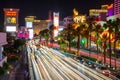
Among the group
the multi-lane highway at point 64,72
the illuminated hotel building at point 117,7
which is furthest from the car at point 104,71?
the illuminated hotel building at point 117,7

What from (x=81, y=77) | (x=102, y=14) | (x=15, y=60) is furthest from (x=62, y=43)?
(x=81, y=77)

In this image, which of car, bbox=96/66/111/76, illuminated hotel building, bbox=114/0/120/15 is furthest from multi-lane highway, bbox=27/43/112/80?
illuminated hotel building, bbox=114/0/120/15

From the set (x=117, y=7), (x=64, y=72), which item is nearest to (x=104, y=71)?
(x=64, y=72)

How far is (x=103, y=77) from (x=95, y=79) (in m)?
2.31

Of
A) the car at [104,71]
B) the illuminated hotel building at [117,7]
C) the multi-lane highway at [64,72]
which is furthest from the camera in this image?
the illuminated hotel building at [117,7]

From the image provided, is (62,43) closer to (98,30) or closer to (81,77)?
(98,30)

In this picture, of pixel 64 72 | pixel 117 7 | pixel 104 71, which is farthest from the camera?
pixel 117 7

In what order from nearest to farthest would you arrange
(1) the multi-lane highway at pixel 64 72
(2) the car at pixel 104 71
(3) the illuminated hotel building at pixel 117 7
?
(1) the multi-lane highway at pixel 64 72
(2) the car at pixel 104 71
(3) the illuminated hotel building at pixel 117 7

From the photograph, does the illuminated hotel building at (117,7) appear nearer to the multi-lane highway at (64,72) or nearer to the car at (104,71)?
the multi-lane highway at (64,72)

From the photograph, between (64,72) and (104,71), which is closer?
(104,71)

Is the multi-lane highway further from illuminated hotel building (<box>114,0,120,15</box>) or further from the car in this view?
illuminated hotel building (<box>114,0,120,15</box>)

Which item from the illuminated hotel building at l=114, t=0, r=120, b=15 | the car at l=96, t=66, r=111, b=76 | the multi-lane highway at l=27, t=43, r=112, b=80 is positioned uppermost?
the illuminated hotel building at l=114, t=0, r=120, b=15

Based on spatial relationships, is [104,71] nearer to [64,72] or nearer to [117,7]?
[64,72]

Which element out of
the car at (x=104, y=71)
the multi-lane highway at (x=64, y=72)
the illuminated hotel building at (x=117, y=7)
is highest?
the illuminated hotel building at (x=117, y=7)
